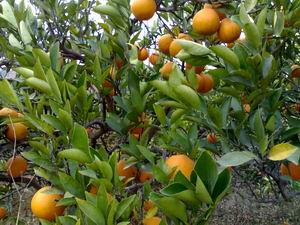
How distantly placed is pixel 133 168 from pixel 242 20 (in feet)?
1.73

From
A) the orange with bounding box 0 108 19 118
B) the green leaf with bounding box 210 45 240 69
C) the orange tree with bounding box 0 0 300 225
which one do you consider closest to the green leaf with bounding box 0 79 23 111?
the orange tree with bounding box 0 0 300 225

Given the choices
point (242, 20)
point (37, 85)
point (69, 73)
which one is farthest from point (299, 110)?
point (37, 85)

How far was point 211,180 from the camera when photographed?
0.91 m

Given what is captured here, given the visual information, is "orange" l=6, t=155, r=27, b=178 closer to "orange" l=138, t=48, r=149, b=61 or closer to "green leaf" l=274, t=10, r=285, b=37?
"orange" l=138, t=48, r=149, b=61

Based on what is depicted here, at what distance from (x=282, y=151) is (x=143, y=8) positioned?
0.74m

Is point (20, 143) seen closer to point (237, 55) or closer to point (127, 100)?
point (127, 100)

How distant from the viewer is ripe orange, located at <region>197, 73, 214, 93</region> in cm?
140

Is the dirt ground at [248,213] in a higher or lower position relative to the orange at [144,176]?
lower

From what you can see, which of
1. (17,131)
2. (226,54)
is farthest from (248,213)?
(226,54)

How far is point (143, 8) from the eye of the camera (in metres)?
1.53

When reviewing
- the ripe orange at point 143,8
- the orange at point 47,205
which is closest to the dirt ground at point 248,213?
the ripe orange at point 143,8

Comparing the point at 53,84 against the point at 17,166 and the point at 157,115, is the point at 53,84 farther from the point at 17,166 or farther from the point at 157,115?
the point at 17,166

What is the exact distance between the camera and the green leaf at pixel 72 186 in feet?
3.64

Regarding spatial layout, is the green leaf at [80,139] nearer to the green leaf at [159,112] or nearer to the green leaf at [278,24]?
the green leaf at [159,112]
